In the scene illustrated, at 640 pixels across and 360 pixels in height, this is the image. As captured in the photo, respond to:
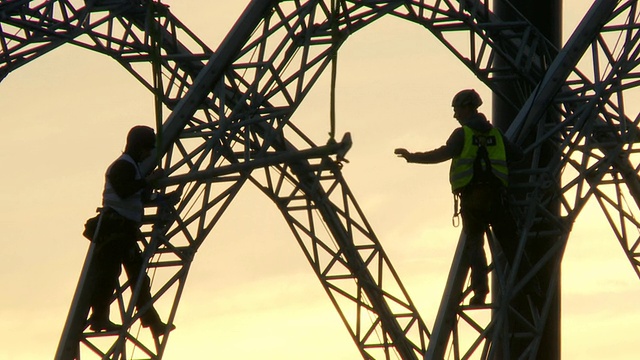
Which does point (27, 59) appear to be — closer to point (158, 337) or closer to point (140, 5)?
point (140, 5)

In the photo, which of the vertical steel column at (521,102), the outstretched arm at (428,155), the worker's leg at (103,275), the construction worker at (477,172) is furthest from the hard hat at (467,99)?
the vertical steel column at (521,102)

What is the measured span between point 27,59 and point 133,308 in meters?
6.65

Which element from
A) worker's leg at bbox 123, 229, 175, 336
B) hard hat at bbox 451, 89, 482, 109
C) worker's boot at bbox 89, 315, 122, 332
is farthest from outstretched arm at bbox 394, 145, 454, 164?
worker's boot at bbox 89, 315, 122, 332

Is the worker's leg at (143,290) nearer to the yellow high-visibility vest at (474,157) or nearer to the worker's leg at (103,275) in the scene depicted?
the worker's leg at (103,275)

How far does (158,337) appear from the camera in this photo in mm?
22734

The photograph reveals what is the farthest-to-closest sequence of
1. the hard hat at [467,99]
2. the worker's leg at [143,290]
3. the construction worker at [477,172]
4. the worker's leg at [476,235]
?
the worker's leg at [476,235], the worker's leg at [143,290], the hard hat at [467,99], the construction worker at [477,172]

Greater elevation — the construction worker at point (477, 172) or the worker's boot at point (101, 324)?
the construction worker at point (477, 172)

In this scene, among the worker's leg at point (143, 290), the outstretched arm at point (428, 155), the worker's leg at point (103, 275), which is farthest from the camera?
the worker's leg at point (143, 290)

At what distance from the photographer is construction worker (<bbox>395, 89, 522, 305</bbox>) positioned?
22.1 m

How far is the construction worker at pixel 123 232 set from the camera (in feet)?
70.5

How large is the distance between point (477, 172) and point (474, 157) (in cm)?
25

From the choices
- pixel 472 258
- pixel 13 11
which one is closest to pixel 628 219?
pixel 472 258

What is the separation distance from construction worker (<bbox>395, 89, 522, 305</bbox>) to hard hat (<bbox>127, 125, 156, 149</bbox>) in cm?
290

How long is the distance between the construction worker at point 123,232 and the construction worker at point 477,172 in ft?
9.95
